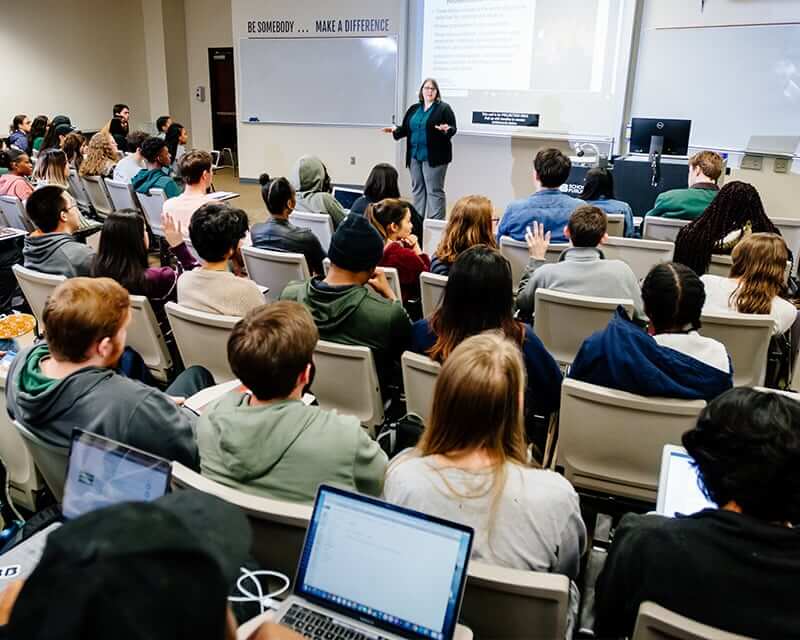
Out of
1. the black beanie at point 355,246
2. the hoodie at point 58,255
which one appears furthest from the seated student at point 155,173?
the black beanie at point 355,246

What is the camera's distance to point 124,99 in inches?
462

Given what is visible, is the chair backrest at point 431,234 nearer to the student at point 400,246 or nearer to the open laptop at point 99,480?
the student at point 400,246

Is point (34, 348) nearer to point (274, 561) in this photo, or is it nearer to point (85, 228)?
point (274, 561)

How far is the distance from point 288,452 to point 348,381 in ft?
3.35

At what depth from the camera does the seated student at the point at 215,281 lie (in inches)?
116

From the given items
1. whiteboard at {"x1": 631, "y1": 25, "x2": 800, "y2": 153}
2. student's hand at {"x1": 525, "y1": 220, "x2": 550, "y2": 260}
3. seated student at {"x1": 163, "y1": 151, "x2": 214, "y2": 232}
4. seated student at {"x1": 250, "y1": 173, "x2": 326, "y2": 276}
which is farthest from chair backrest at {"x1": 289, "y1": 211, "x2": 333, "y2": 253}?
whiteboard at {"x1": 631, "y1": 25, "x2": 800, "y2": 153}

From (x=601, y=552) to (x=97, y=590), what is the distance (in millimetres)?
1468

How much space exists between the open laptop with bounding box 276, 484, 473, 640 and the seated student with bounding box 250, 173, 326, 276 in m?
2.77

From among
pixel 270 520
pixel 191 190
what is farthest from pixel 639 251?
pixel 270 520

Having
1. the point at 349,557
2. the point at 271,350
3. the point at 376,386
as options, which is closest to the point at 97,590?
the point at 349,557

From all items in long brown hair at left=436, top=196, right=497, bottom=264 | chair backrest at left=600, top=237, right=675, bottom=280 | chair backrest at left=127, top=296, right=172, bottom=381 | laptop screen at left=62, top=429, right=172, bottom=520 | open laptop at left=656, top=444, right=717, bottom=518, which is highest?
long brown hair at left=436, top=196, right=497, bottom=264

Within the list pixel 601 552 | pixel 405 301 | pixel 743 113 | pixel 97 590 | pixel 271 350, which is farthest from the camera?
pixel 743 113

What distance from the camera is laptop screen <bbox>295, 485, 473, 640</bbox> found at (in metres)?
1.23

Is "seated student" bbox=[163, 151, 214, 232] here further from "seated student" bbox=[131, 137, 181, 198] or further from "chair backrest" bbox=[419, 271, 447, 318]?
"chair backrest" bbox=[419, 271, 447, 318]
